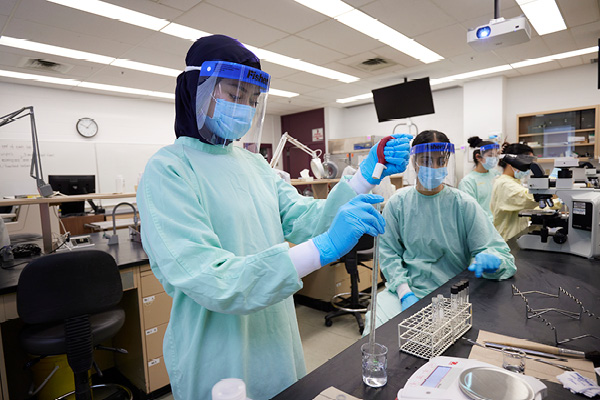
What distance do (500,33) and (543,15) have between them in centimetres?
172

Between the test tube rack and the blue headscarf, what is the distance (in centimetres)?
84

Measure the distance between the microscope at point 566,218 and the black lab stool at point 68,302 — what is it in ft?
8.30

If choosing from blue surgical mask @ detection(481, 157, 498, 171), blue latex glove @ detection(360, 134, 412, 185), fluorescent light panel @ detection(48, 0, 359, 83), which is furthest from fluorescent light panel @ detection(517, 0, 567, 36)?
blue latex glove @ detection(360, 134, 412, 185)

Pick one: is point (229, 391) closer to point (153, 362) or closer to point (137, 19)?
point (153, 362)

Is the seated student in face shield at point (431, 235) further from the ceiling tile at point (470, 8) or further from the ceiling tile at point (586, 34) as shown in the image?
the ceiling tile at point (586, 34)

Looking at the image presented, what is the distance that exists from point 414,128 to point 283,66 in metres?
3.48

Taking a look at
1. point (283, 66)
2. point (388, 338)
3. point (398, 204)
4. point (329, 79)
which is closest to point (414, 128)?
point (329, 79)

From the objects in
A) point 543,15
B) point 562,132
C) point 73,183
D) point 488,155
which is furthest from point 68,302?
point 562,132

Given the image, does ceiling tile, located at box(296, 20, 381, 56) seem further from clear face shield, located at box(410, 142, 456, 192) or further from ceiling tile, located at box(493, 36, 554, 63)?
clear face shield, located at box(410, 142, 456, 192)

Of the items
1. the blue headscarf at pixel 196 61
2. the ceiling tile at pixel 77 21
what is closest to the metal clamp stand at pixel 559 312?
the blue headscarf at pixel 196 61

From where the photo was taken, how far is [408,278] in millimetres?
1759

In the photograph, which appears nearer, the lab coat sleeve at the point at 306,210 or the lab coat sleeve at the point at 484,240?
the lab coat sleeve at the point at 306,210

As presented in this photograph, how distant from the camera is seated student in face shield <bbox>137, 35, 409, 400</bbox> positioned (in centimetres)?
77

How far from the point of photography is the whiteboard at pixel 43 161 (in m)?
5.54
